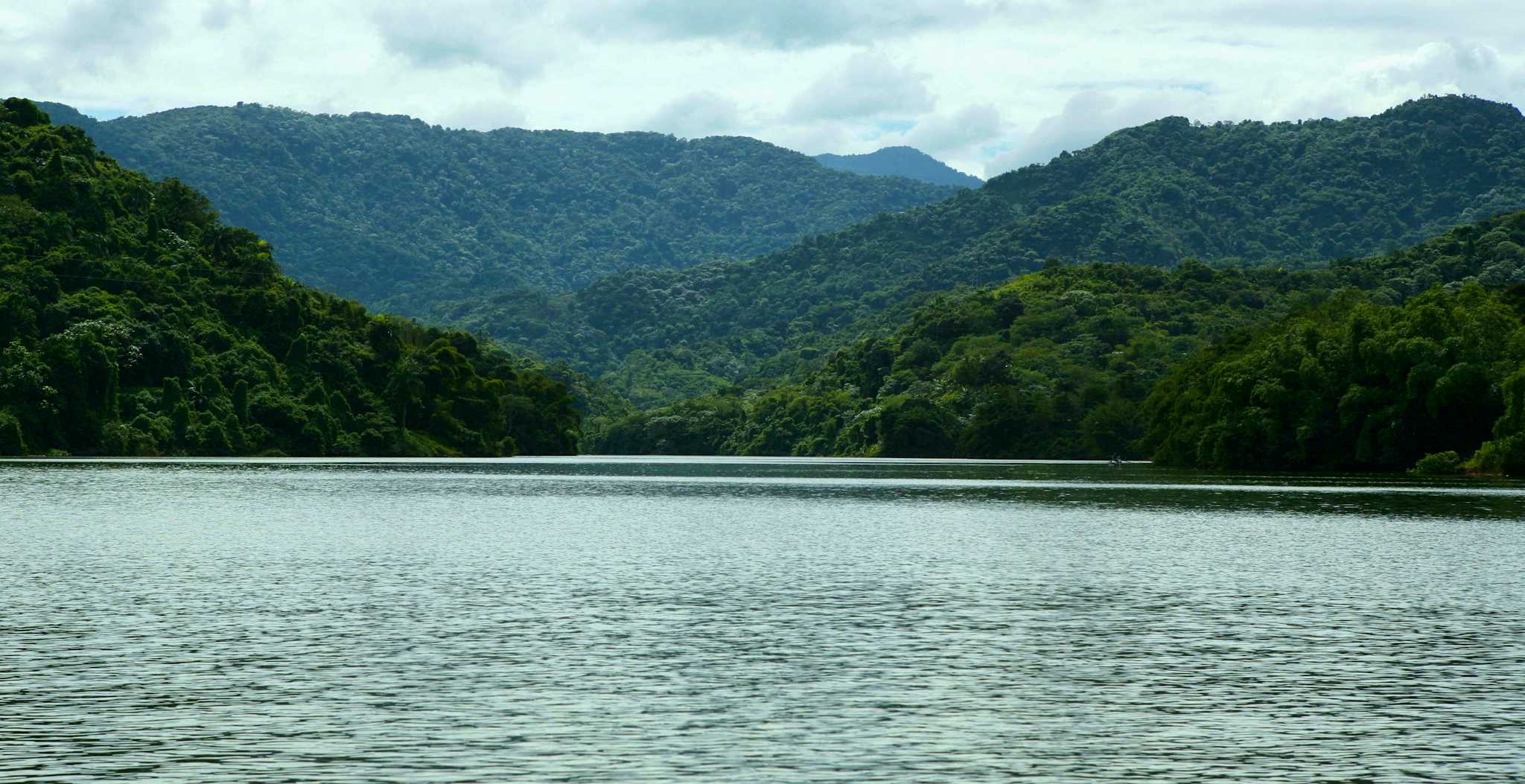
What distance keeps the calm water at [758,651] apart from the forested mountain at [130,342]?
95417mm

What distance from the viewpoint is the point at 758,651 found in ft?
94.4

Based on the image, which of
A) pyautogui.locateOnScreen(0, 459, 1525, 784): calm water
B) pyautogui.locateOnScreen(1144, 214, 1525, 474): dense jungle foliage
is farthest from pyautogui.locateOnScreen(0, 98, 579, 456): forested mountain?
pyautogui.locateOnScreen(1144, 214, 1525, 474): dense jungle foliage

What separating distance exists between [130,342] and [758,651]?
15268 centimetres

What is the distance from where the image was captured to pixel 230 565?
44.5 m

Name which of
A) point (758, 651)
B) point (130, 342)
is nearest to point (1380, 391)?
point (758, 651)

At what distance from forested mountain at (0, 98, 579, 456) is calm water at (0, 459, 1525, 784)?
95417 millimetres

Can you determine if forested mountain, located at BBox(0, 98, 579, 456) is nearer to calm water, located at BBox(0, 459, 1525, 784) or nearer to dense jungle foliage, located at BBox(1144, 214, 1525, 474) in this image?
calm water, located at BBox(0, 459, 1525, 784)

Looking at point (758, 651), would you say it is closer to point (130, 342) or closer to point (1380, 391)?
point (1380, 391)

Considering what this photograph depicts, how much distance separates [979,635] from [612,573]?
15152 mm

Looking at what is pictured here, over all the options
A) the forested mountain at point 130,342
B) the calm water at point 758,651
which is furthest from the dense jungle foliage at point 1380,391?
the forested mountain at point 130,342

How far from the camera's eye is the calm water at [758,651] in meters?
19.6

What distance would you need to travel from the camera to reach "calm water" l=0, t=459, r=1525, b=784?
19578mm

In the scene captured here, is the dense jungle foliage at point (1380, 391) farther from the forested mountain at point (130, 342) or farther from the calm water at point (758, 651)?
the forested mountain at point (130, 342)

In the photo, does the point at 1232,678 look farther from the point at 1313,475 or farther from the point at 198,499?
the point at 1313,475
